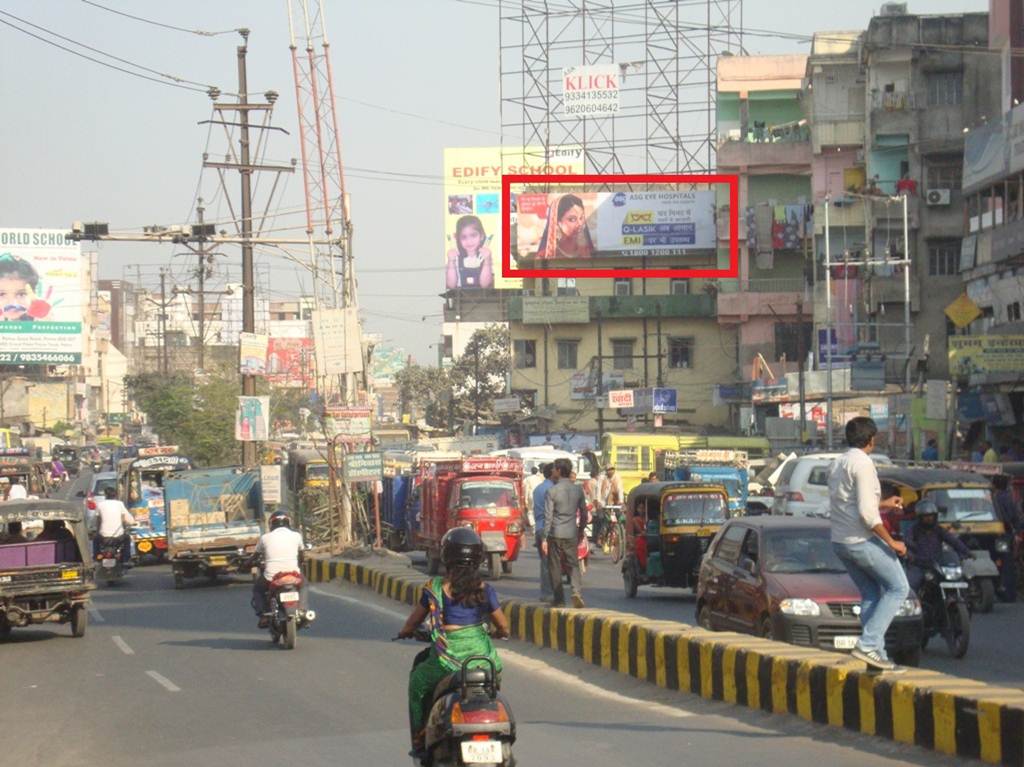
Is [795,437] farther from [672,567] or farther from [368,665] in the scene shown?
[368,665]

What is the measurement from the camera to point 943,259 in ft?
190

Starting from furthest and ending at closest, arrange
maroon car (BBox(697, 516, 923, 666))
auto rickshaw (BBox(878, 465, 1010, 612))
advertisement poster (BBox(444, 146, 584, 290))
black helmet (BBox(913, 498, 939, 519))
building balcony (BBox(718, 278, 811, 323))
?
advertisement poster (BBox(444, 146, 584, 290)) < building balcony (BBox(718, 278, 811, 323)) < auto rickshaw (BBox(878, 465, 1010, 612)) < black helmet (BBox(913, 498, 939, 519)) < maroon car (BBox(697, 516, 923, 666))

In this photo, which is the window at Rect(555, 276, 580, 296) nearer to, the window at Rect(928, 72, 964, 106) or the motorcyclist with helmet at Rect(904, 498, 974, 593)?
the window at Rect(928, 72, 964, 106)

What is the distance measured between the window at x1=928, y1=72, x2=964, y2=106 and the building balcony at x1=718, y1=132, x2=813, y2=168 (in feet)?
42.8

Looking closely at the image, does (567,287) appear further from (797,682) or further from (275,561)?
(797,682)

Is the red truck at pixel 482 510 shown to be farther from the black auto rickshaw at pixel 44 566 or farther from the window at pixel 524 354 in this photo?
the window at pixel 524 354

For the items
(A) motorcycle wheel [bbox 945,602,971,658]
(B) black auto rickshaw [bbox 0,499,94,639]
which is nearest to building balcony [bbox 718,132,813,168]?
(B) black auto rickshaw [bbox 0,499,94,639]

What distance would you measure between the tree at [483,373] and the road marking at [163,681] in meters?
82.7

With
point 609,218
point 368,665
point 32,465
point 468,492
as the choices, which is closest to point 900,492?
point 368,665

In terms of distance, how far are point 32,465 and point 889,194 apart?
3233 cm

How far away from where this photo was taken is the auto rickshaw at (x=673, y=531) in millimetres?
23062

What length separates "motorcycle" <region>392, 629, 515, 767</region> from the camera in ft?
23.6

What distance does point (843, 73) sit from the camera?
202 feet

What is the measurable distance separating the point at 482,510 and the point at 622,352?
5263cm
